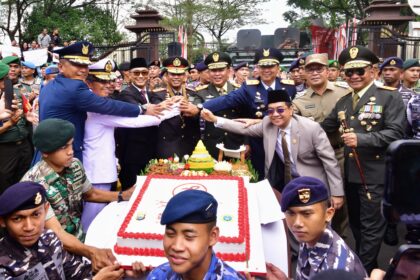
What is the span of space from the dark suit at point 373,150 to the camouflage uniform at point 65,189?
92.1 inches

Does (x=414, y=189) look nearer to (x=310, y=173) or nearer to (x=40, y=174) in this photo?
(x=40, y=174)

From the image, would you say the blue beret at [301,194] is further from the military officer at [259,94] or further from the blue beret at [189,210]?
the military officer at [259,94]

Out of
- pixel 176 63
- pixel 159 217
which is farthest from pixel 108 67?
pixel 159 217

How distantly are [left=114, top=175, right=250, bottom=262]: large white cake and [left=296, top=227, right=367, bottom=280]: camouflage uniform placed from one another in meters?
0.33

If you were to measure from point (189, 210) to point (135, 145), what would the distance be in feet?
11.4

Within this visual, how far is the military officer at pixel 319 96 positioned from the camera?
434 centimetres

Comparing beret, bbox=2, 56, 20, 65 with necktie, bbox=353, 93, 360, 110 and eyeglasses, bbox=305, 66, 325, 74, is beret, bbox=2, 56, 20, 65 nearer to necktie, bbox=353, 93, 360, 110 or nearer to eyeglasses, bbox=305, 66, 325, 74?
eyeglasses, bbox=305, 66, 325, 74

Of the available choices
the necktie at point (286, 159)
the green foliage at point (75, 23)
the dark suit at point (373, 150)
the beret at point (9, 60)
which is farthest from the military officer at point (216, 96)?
the green foliage at point (75, 23)

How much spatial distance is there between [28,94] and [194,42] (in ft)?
63.4

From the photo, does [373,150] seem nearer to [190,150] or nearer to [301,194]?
[301,194]

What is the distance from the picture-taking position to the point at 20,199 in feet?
6.54

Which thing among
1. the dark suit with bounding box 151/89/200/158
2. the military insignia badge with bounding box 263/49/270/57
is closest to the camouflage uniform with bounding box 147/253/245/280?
the dark suit with bounding box 151/89/200/158

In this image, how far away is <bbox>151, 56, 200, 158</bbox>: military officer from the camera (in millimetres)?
4797

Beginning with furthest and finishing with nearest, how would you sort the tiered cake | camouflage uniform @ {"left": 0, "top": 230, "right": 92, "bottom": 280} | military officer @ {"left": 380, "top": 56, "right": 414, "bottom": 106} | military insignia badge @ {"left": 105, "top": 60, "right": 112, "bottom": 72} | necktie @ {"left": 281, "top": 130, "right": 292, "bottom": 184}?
military officer @ {"left": 380, "top": 56, "right": 414, "bottom": 106}
military insignia badge @ {"left": 105, "top": 60, "right": 112, "bottom": 72}
necktie @ {"left": 281, "top": 130, "right": 292, "bottom": 184}
the tiered cake
camouflage uniform @ {"left": 0, "top": 230, "right": 92, "bottom": 280}
